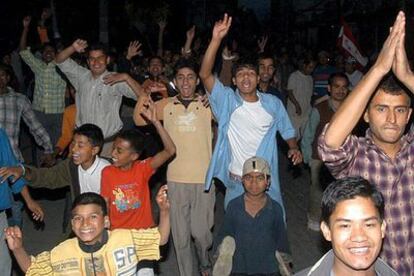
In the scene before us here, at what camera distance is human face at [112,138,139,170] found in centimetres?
589

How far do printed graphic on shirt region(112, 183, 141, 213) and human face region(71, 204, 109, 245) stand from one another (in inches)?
44.2

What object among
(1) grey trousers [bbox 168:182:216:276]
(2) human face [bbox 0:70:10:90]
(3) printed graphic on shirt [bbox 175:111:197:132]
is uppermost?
(2) human face [bbox 0:70:10:90]

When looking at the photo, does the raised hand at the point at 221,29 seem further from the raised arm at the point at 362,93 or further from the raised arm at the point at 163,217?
the raised arm at the point at 362,93

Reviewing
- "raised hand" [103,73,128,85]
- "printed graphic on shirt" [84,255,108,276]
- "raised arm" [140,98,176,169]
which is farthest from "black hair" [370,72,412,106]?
"raised hand" [103,73,128,85]

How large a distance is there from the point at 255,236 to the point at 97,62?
2939 mm

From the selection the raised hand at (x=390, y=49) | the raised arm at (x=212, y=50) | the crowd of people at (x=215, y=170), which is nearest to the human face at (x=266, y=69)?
the crowd of people at (x=215, y=170)

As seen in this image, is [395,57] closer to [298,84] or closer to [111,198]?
[111,198]

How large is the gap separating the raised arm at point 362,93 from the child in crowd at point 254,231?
216 centimetres

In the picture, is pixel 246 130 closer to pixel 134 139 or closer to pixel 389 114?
pixel 134 139

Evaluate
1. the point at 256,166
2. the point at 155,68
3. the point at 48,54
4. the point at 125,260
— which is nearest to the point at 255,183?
the point at 256,166

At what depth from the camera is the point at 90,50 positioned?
7.70 m

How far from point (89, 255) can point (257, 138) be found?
84.8 inches

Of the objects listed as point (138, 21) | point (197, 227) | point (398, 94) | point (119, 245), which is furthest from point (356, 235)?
point (138, 21)

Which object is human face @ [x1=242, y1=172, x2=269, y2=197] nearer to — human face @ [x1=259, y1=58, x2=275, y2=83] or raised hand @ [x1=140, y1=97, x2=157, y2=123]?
raised hand @ [x1=140, y1=97, x2=157, y2=123]
